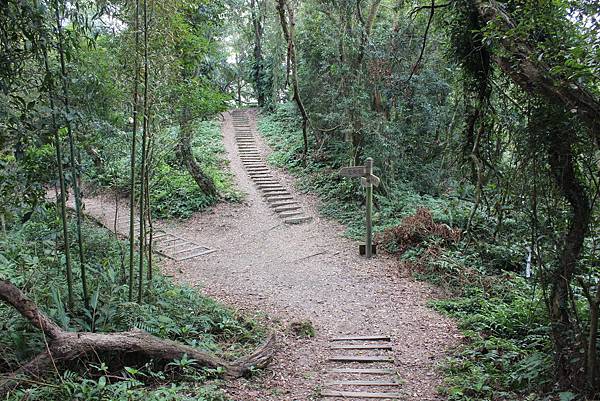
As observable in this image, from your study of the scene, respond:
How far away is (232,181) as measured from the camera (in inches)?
603

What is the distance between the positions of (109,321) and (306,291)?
3.95 m

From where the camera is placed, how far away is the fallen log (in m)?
3.44

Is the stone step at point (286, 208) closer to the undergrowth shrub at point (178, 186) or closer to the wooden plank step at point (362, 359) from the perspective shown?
the undergrowth shrub at point (178, 186)

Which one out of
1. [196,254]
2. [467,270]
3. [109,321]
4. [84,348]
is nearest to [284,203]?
[196,254]

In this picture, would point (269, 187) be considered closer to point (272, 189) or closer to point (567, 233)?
point (272, 189)

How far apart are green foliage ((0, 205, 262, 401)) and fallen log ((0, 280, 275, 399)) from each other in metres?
0.11

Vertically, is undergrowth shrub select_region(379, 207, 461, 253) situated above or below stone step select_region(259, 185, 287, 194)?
below

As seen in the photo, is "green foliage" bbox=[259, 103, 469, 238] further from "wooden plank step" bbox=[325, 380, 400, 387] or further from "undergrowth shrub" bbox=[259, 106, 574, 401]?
"wooden plank step" bbox=[325, 380, 400, 387]

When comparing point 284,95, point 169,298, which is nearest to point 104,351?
point 169,298

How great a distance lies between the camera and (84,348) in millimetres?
3752

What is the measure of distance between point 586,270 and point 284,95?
21.3 m

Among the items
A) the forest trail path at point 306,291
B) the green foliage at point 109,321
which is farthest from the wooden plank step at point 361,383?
the green foliage at point 109,321

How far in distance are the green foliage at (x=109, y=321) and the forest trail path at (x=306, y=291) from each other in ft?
1.88

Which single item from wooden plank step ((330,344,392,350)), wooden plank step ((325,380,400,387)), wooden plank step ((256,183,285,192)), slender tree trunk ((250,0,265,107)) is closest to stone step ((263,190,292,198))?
wooden plank step ((256,183,285,192))
